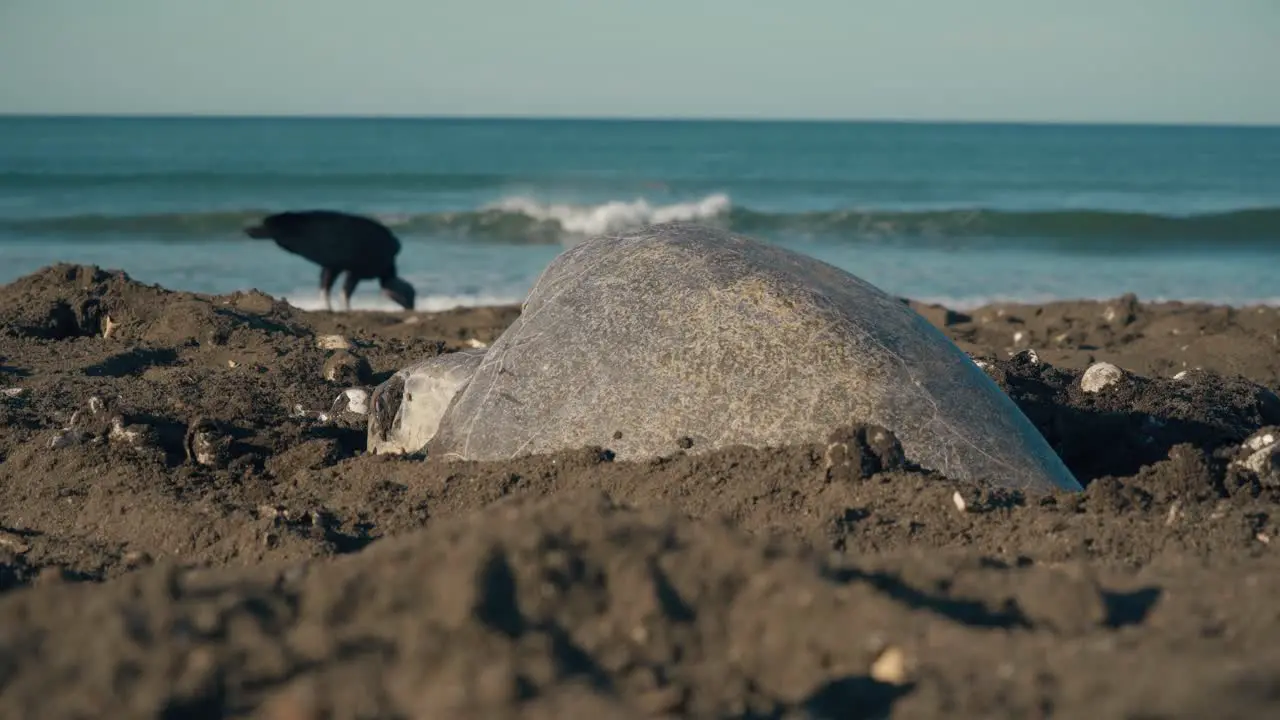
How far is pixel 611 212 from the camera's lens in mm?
28500

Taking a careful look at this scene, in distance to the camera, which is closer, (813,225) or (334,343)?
(334,343)

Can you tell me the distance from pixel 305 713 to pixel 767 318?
8.79ft

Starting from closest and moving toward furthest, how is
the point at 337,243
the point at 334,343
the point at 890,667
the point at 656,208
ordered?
the point at 890,667, the point at 334,343, the point at 337,243, the point at 656,208

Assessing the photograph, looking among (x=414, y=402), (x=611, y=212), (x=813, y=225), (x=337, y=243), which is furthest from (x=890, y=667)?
(x=611, y=212)

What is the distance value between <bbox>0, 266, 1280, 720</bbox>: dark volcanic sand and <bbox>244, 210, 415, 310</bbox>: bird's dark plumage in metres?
6.43

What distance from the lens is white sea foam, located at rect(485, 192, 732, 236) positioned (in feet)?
83.9

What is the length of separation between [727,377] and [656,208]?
2763 cm

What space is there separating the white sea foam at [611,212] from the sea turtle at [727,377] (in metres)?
19.6

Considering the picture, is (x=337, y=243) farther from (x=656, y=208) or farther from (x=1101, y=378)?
(x=656, y=208)

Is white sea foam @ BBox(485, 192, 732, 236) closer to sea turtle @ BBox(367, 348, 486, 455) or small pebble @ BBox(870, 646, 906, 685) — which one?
sea turtle @ BBox(367, 348, 486, 455)

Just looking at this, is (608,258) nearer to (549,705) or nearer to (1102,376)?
(1102,376)

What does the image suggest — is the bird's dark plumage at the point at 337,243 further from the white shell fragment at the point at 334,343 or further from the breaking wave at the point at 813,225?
the breaking wave at the point at 813,225

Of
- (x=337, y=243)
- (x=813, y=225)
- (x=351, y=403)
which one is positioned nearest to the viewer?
(x=351, y=403)

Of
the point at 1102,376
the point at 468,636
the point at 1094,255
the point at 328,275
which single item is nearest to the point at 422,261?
the point at 328,275
